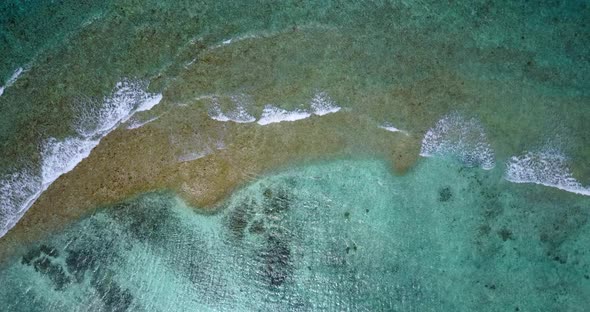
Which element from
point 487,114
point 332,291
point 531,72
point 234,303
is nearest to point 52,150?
point 234,303

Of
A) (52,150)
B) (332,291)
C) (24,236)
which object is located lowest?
(332,291)

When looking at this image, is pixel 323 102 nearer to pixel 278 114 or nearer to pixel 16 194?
pixel 278 114

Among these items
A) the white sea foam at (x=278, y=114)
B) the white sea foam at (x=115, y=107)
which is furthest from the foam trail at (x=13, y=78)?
the white sea foam at (x=278, y=114)

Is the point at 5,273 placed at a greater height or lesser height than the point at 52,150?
lesser

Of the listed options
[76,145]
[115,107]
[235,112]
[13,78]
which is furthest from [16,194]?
[235,112]

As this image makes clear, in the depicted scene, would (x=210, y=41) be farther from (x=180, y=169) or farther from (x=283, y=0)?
(x=180, y=169)

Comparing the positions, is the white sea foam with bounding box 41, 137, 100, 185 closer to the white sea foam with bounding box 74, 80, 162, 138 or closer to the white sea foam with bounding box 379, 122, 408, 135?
the white sea foam with bounding box 74, 80, 162, 138

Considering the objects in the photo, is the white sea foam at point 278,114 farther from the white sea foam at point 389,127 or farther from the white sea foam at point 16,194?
the white sea foam at point 16,194
